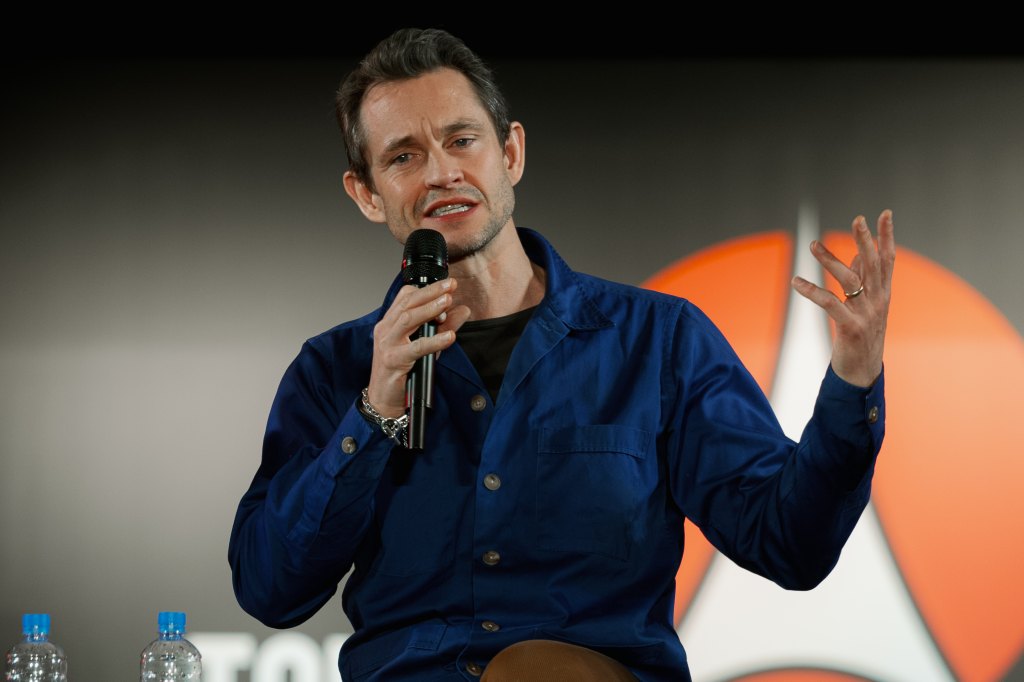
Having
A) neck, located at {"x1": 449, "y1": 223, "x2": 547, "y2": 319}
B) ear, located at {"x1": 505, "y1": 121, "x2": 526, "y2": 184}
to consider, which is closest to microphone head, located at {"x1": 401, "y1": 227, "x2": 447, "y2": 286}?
neck, located at {"x1": 449, "y1": 223, "x2": 547, "y2": 319}

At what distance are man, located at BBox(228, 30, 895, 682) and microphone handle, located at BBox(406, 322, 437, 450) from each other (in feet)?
0.06

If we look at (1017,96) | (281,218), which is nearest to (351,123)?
(281,218)

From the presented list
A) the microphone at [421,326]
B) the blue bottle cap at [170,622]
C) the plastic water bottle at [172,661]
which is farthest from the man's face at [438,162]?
the plastic water bottle at [172,661]

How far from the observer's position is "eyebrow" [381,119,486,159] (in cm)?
193

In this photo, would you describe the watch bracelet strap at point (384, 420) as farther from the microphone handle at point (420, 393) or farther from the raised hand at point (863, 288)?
the raised hand at point (863, 288)

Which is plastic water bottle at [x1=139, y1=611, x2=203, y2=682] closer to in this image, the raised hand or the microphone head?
the microphone head

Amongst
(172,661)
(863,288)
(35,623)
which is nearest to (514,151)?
(863,288)

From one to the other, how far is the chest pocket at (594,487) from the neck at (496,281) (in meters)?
0.28

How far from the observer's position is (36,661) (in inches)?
130

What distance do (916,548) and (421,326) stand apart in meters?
2.06

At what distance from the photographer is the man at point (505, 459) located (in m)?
1.55

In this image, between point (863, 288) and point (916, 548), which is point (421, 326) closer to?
point (863, 288)

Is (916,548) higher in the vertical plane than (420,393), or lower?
lower

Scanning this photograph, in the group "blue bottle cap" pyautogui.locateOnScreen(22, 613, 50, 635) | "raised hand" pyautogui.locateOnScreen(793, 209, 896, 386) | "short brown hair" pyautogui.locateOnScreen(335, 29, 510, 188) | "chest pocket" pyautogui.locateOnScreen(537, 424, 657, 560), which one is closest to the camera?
"raised hand" pyautogui.locateOnScreen(793, 209, 896, 386)
